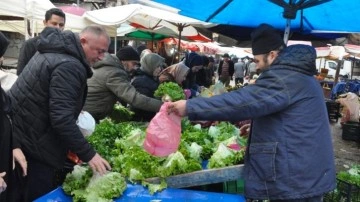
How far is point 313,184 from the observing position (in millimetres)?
2682

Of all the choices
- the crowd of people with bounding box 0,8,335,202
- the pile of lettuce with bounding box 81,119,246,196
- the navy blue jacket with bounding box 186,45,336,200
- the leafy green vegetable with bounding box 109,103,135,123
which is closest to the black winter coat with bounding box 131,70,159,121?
the leafy green vegetable with bounding box 109,103,135,123

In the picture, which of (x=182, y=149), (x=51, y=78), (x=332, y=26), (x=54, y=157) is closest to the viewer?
(x=51, y=78)

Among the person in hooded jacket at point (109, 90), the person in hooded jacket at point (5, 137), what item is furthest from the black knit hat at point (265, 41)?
the person in hooded jacket at point (109, 90)

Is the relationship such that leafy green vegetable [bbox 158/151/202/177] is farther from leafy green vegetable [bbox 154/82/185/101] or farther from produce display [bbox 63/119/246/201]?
leafy green vegetable [bbox 154/82/185/101]

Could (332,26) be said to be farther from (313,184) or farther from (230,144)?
(313,184)

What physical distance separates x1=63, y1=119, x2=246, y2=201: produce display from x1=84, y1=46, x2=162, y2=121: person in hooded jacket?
0.67 metres

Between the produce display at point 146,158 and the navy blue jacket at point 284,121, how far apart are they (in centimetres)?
60

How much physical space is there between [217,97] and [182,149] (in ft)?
3.40

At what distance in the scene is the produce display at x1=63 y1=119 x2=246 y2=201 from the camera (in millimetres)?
3104

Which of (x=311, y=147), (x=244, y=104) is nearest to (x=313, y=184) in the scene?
(x=311, y=147)

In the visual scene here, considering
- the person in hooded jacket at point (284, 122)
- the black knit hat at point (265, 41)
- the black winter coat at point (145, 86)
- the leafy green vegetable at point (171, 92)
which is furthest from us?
the black winter coat at point (145, 86)

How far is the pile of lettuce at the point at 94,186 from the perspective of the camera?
297cm

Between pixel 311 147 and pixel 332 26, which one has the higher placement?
pixel 332 26

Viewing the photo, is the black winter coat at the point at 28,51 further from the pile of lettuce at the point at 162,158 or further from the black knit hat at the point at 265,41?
the black knit hat at the point at 265,41
